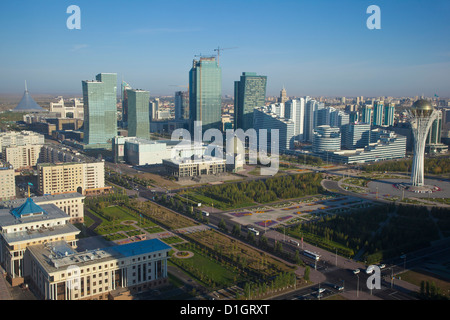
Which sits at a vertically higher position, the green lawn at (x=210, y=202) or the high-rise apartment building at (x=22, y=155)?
the high-rise apartment building at (x=22, y=155)

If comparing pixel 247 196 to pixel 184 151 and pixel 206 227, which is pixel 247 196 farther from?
pixel 184 151

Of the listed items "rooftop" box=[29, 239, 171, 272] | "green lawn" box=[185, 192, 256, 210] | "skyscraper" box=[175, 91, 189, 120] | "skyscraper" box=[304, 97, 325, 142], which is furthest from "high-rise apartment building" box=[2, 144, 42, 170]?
"skyscraper" box=[175, 91, 189, 120]

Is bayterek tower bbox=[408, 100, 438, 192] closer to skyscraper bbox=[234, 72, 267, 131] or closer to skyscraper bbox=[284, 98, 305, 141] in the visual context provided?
skyscraper bbox=[284, 98, 305, 141]

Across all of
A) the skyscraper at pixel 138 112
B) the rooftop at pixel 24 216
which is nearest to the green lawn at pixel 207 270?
the rooftop at pixel 24 216

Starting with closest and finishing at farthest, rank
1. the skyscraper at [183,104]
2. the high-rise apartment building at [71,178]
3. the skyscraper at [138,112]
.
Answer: the high-rise apartment building at [71,178], the skyscraper at [138,112], the skyscraper at [183,104]

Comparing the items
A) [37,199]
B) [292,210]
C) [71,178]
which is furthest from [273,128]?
[37,199]

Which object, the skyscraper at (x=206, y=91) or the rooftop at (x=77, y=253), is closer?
the rooftop at (x=77, y=253)

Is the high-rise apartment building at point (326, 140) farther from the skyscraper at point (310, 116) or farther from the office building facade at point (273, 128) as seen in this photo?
the skyscraper at point (310, 116)
